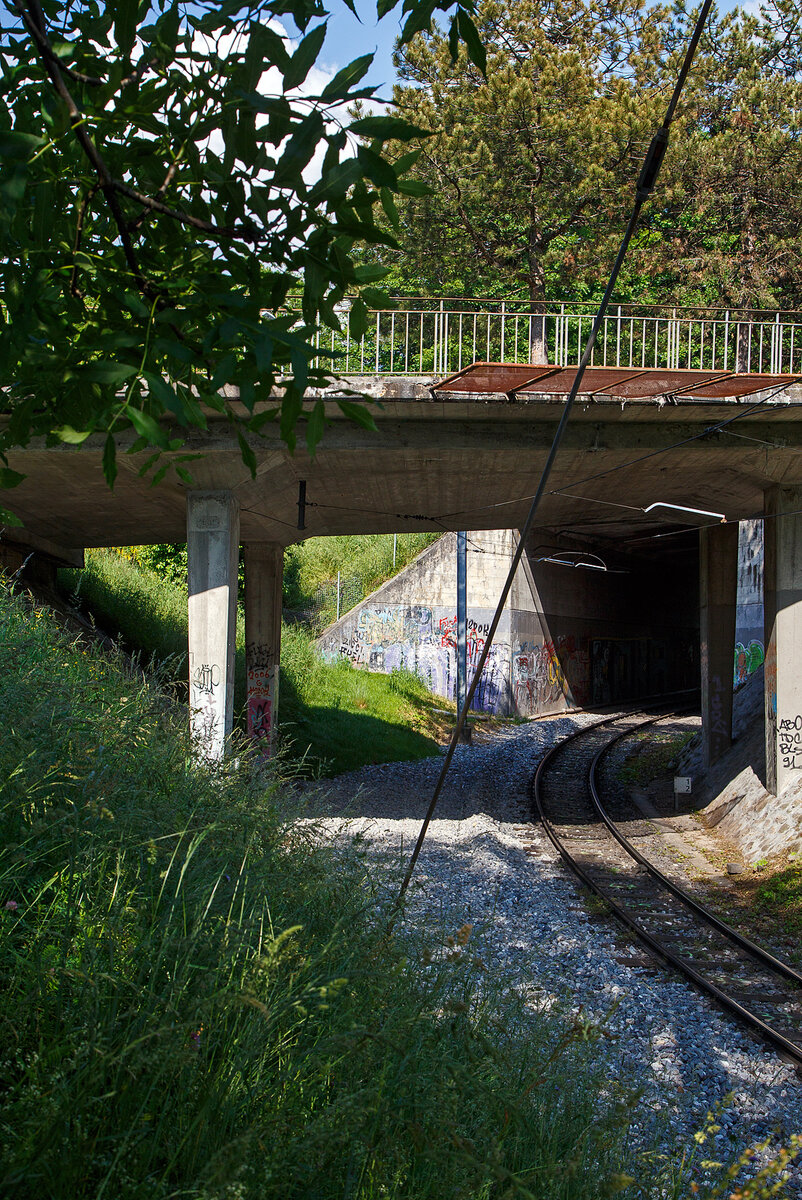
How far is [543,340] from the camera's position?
1164 cm

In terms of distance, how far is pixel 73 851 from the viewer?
3.24 meters

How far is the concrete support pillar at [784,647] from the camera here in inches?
509

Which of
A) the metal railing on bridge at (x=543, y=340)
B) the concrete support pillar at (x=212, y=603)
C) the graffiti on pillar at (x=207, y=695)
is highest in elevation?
the metal railing on bridge at (x=543, y=340)

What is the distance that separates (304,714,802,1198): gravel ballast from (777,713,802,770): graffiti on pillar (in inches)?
151

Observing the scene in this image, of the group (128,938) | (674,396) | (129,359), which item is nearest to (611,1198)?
(128,938)

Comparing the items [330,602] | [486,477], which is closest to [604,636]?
[330,602]

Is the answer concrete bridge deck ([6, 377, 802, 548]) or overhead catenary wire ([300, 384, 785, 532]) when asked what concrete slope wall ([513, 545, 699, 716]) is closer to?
overhead catenary wire ([300, 384, 785, 532])

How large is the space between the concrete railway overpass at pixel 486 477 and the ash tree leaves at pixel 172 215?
6378 mm

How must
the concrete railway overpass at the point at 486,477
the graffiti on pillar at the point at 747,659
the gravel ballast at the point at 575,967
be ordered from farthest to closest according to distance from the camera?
the graffiti on pillar at the point at 747,659 → the concrete railway overpass at the point at 486,477 → the gravel ballast at the point at 575,967

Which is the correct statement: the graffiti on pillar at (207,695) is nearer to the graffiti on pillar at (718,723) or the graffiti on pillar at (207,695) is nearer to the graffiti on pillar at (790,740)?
A: the graffiti on pillar at (790,740)

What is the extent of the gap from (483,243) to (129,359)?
23.5 m

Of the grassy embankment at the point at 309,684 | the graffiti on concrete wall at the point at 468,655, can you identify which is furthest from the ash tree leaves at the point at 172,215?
the graffiti on concrete wall at the point at 468,655

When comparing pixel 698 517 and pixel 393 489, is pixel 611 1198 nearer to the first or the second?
pixel 393 489

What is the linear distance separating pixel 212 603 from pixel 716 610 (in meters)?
10.6
